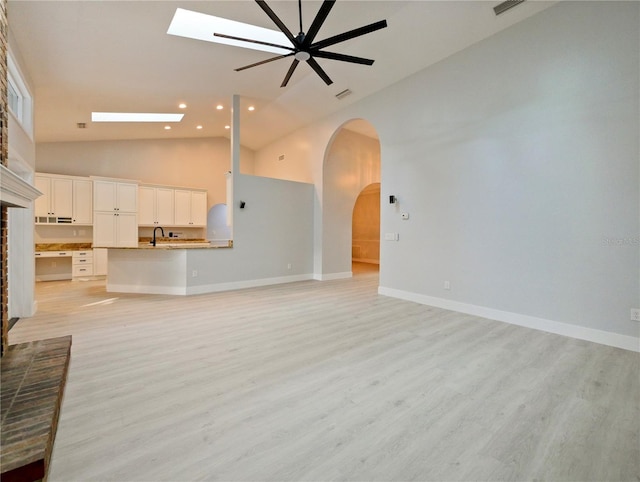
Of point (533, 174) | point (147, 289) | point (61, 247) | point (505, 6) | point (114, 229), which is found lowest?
point (147, 289)

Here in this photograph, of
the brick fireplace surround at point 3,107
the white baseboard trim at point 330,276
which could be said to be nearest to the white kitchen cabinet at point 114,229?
the white baseboard trim at point 330,276

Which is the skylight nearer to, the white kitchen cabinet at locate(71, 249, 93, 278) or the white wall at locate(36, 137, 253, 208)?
the white wall at locate(36, 137, 253, 208)

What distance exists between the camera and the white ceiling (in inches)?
127

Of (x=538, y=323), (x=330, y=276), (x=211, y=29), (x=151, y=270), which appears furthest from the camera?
(x=330, y=276)

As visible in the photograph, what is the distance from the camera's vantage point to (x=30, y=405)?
141cm

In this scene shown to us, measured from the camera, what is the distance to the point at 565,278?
10.8ft

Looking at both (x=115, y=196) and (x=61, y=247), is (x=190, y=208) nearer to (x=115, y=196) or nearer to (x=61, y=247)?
(x=115, y=196)

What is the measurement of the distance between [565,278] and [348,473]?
3.41 m

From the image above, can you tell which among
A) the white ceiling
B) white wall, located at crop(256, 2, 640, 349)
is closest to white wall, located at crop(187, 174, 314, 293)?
the white ceiling

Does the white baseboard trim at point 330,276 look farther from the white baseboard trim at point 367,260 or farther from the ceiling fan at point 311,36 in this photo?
the ceiling fan at point 311,36

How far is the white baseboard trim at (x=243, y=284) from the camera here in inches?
213

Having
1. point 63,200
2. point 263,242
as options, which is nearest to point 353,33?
point 263,242

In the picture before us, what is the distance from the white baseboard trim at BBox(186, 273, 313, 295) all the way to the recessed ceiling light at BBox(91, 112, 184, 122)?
4016mm

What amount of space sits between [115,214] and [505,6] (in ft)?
28.1
